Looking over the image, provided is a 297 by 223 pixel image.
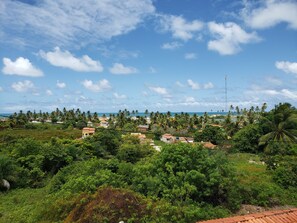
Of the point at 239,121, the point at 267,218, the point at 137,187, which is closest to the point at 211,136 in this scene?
the point at 239,121

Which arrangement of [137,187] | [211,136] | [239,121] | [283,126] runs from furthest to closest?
1. [239,121]
2. [211,136]
3. [283,126]
4. [137,187]

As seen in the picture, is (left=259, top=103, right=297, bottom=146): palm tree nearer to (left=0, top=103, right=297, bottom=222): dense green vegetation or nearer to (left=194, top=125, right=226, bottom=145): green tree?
(left=0, top=103, right=297, bottom=222): dense green vegetation

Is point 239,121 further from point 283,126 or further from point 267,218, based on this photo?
point 267,218

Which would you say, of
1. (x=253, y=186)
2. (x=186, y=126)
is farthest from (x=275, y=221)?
(x=186, y=126)

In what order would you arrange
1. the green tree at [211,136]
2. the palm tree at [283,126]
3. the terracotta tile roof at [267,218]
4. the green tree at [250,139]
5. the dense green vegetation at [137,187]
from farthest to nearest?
1. the green tree at [211,136]
2. the green tree at [250,139]
3. the palm tree at [283,126]
4. the dense green vegetation at [137,187]
5. the terracotta tile roof at [267,218]

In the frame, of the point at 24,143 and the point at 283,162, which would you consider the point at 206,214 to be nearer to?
the point at 283,162

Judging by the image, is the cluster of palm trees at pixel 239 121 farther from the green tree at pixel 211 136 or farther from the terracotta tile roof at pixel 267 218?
the terracotta tile roof at pixel 267 218

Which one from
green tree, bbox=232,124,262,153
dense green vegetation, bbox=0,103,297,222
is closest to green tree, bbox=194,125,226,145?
green tree, bbox=232,124,262,153

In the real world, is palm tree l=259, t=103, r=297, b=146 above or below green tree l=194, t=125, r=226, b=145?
above

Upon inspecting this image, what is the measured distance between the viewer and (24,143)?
80.2ft

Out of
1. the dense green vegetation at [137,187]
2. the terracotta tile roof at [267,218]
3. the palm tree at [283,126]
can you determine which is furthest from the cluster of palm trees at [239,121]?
the terracotta tile roof at [267,218]

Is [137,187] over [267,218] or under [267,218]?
under

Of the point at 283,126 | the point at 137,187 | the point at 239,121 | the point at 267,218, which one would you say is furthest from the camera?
the point at 239,121

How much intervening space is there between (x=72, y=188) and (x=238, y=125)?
50.9 meters
